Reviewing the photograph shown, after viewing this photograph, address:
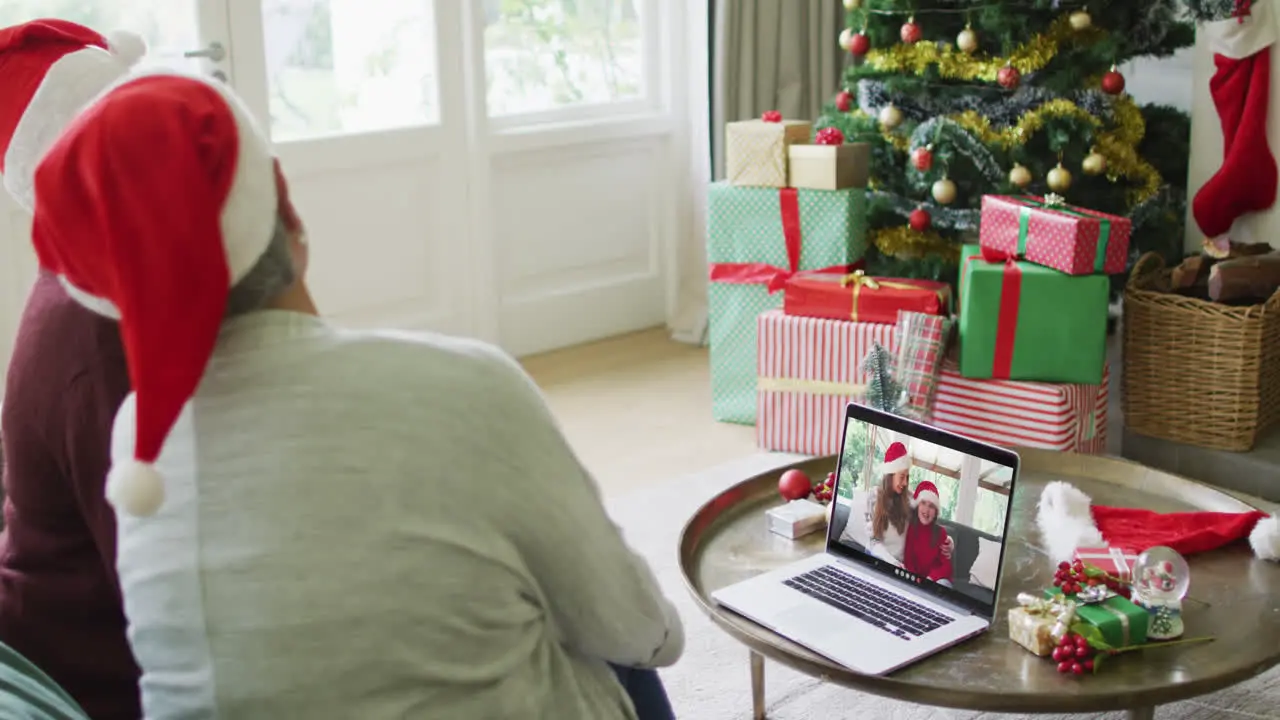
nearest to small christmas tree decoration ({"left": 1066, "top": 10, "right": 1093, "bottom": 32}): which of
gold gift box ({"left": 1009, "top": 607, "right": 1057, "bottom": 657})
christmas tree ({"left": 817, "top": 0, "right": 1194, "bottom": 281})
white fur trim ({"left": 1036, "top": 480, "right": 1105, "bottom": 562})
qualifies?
christmas tree ({"left": 817, "top": 0, "right": 1194, "bottom": 281})

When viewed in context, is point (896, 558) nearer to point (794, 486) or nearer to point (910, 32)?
point (794, 486)

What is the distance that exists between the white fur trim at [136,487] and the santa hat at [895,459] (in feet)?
3.80

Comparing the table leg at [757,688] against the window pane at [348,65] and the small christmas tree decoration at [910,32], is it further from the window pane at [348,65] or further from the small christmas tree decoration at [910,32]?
the window pane at [348,65]

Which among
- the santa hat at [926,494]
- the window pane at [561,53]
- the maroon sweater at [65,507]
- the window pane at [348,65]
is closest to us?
the maroon sweater at [65,507]

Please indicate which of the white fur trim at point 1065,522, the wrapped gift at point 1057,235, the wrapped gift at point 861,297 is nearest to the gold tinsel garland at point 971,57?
the wrapped gift at point 1057,235

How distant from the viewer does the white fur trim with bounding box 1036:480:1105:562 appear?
6.81ft

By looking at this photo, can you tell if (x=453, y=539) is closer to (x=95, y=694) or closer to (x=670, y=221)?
(x=95, y=694)

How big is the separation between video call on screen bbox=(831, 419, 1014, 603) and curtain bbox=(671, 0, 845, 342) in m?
2.60

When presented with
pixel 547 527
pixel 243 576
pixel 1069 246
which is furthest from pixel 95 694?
pixel 1069 246

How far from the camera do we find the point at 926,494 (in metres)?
1.93

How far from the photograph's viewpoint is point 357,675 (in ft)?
3.86

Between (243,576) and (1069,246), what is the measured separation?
2.31 metres

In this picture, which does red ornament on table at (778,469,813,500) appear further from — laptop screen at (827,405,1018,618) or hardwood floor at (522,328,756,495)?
hardwood floor at (522,328,756,495)

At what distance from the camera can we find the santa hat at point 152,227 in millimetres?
1054
